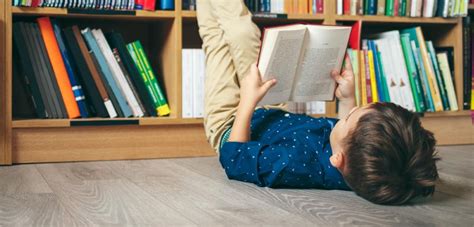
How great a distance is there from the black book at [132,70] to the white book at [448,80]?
110 cm

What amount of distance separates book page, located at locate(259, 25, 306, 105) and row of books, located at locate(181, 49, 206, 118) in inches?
18.7

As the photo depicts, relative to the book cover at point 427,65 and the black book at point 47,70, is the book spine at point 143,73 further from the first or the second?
the book cover at point 427,65

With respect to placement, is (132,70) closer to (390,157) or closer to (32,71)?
(32,71)

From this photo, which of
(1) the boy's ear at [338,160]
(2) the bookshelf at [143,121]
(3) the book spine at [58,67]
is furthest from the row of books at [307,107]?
(1) the boy's ear at [338,160]

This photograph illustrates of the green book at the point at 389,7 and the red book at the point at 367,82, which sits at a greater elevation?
the green book at the point at 389,7

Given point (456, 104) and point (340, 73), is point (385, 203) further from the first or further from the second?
point (456, 104)

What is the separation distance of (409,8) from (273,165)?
46.2 inches

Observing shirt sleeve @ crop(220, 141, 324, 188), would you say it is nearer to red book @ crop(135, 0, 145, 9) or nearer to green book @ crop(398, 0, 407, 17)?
red book @ crop(135, 0, 145, 9)

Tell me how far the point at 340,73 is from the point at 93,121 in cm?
78

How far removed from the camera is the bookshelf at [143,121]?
197 cm

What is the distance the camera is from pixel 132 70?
2158 mm

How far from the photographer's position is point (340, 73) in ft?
5.98

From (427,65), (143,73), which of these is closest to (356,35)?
(427,65)

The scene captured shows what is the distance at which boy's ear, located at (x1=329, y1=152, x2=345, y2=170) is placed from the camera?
4.48 feet
